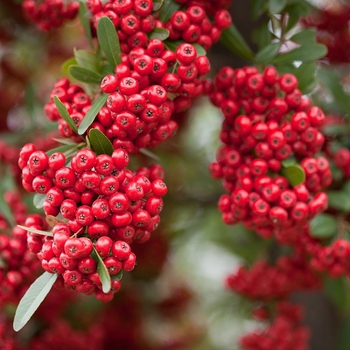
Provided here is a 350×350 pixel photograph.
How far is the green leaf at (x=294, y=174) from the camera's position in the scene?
1.20 m

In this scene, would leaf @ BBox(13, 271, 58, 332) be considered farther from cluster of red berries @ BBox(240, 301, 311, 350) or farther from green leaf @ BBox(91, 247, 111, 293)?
cluster of red berries @ BBox(240, 301, 311, 350)

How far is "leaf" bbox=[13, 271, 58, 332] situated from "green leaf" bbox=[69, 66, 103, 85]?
0.47 metres

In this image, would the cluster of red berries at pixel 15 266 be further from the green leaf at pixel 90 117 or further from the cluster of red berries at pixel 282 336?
the cluster of red berries at pixel 282 336

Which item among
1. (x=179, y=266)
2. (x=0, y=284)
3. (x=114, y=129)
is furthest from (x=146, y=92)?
(x=179, y=266)

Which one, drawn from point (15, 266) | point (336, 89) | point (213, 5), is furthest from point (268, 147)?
point (15, 266)

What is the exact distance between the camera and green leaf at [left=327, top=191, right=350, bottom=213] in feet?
4.76

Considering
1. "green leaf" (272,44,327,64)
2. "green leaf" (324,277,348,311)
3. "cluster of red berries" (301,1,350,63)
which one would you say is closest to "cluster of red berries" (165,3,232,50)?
"green leaf" (272,44,327,64)

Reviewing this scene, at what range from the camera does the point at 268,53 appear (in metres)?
1.34

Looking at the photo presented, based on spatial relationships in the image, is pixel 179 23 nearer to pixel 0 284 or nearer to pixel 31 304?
pixel 31 304

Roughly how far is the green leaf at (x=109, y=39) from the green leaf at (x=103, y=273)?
46 cm

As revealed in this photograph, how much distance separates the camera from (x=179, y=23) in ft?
3.69

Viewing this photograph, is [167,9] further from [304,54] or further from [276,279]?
[276,279]

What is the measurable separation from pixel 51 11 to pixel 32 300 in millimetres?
909

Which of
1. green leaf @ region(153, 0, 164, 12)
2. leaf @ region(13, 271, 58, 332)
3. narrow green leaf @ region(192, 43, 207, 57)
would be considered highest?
green leaf @ region(153, 0, 164, 12)
